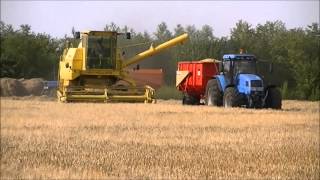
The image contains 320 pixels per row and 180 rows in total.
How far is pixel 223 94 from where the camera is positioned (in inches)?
787

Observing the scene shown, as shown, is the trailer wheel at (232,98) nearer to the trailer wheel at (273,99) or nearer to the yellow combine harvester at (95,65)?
the trailer wheel at (273,99)

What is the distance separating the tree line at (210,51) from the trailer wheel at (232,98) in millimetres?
5196

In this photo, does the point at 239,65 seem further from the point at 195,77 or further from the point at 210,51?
the point at 210,51

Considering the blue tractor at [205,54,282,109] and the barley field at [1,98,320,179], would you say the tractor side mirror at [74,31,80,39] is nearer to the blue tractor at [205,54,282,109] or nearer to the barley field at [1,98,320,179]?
the blue tractor at [205,54,282,109]

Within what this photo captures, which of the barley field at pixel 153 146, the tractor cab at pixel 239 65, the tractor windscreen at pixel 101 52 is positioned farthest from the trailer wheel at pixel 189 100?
the barley field at pixel 153 146

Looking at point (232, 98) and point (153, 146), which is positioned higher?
point (232, 98)

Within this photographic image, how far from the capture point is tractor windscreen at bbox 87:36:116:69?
20.4 meters

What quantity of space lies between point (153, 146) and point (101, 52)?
1244 centimetres

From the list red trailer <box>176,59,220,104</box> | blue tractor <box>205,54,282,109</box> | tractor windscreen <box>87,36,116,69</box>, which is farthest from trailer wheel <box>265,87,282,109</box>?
tractor windscreen <box>87,36,116,69</box>

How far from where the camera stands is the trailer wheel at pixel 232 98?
19078 mm

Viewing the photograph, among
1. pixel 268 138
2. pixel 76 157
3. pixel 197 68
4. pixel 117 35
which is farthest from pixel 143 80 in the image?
pixel 76 157

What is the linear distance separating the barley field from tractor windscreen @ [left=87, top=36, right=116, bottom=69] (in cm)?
701

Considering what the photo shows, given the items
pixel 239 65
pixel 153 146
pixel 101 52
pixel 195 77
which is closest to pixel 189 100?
pixel 195 77

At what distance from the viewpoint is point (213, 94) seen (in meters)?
20.5
